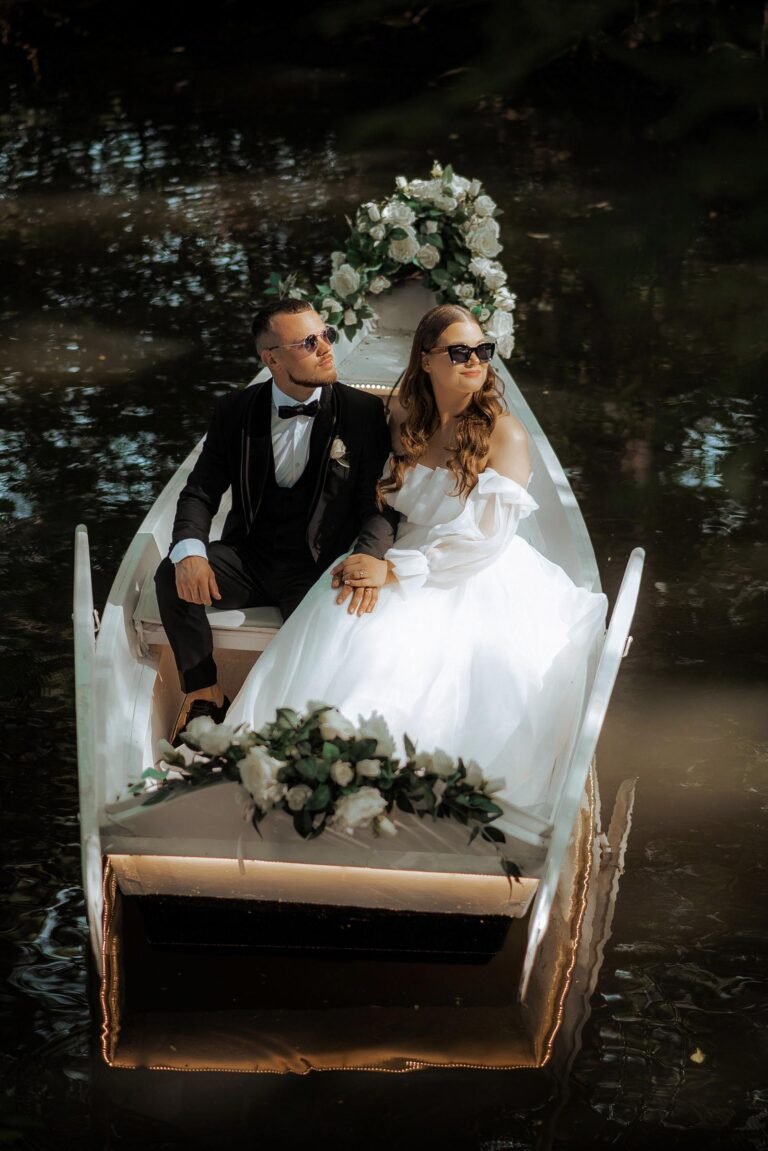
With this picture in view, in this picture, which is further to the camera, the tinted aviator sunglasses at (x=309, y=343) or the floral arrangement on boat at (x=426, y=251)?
the floral arrangement on boat at (x=426, y=251)

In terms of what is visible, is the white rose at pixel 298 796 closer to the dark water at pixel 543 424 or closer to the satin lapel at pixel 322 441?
the dark water at pixel 543 424

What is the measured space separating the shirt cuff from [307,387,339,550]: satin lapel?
268mm

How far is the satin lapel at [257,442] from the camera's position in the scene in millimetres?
3311

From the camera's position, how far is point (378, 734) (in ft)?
7.77

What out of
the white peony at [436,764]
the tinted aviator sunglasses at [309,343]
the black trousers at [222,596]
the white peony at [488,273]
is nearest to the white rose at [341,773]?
the white peony at [436,764]

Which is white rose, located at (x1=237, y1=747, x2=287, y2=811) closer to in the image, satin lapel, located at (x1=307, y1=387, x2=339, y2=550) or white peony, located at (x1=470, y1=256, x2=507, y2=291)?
satin lapel, located at (x1=307, y1=387, x2=339, y2=550)

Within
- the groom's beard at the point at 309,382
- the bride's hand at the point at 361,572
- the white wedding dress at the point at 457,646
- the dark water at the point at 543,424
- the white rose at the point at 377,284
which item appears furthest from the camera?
the white rose at the point at 377,284

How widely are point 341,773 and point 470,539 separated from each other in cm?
92

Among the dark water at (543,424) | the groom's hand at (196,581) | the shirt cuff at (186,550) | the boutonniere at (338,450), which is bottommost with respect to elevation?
the dark water at (543,424)

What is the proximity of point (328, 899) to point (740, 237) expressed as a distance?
616 centimetres

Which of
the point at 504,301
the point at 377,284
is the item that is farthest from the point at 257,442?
the point at 377,284

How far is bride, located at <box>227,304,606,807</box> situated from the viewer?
9.26 ft

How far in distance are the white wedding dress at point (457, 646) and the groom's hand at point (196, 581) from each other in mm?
189

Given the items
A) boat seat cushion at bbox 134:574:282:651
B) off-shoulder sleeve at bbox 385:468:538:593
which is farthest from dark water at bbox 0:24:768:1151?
off-shoulder sleeve at bbox 385:468:538:593
